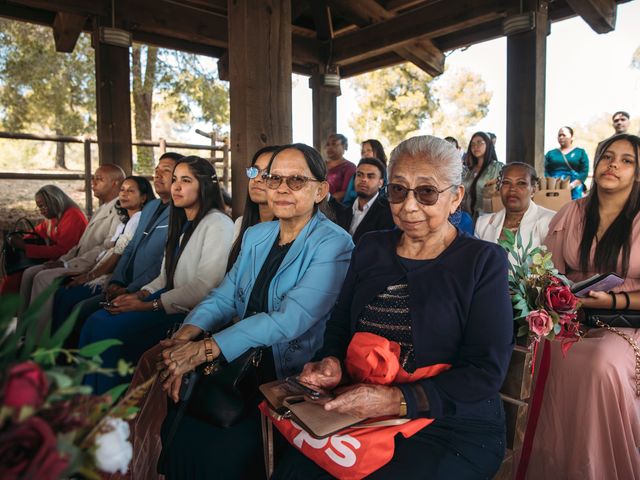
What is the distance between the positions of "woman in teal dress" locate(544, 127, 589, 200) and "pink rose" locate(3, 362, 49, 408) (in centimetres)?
713

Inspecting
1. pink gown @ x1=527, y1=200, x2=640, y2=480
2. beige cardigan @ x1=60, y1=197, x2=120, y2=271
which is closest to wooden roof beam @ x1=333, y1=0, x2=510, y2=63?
beige cardigan @ x1=60, y1=197, x2=120, y2=271

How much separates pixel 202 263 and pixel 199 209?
1.51 feet

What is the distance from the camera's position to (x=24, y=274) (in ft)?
15.9

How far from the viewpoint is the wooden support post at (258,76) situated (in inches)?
129

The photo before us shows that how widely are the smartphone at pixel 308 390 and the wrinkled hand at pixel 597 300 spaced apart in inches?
61.7

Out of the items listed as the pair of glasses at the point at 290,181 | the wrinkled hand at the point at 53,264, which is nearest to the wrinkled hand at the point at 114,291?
the wrinkled hand at the point at 53,264

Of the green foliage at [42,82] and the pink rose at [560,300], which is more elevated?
the green foliage at [42,82]

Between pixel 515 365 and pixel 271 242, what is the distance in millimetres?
1316

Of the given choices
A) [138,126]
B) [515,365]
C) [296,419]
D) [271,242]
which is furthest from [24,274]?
[138,126]

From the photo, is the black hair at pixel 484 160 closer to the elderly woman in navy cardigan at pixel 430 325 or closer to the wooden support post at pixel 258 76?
the wooden support post at pixel 258 76

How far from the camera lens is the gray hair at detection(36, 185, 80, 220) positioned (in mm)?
5187

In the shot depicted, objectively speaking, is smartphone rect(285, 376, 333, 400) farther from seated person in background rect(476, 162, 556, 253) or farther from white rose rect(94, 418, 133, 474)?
seated person in background rect(476, 162, 556, 253)

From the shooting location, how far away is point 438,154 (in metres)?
1.87

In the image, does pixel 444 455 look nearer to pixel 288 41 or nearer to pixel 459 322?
pixel 459 322
